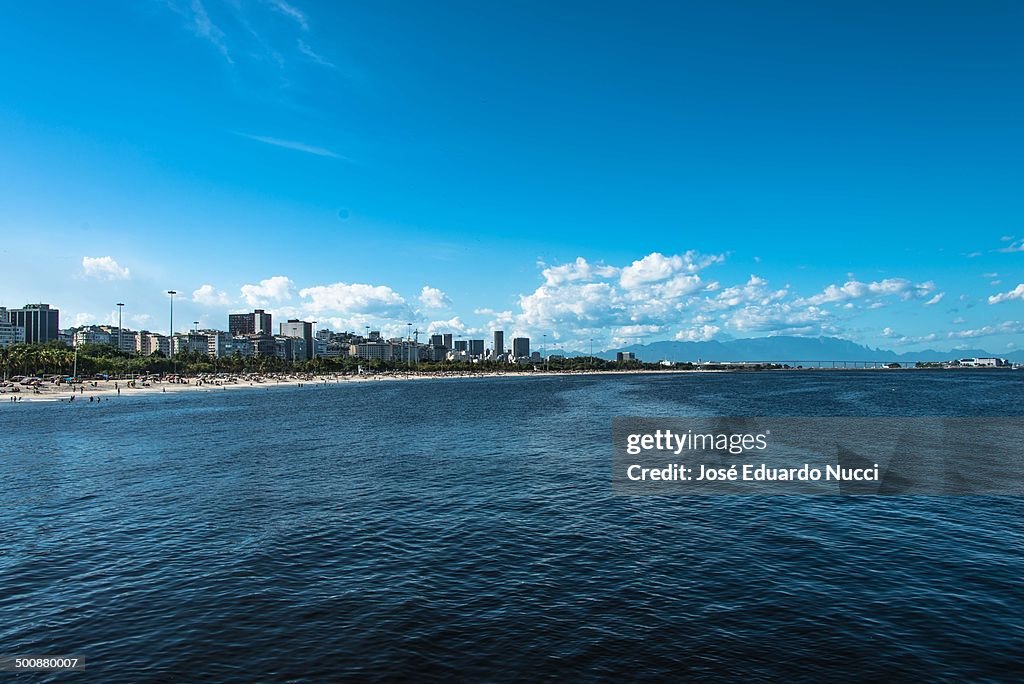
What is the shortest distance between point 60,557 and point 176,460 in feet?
86.1

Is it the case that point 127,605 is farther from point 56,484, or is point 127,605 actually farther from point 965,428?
point 965,428

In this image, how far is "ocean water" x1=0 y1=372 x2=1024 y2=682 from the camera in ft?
54.5

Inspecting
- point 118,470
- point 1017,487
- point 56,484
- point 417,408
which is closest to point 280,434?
point 118,470

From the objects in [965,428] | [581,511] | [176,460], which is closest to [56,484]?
[176,460]

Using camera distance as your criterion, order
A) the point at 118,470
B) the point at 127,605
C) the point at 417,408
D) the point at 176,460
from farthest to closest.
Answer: the point at 417,408, the point at 176,460, the point at 118,470, the point at 127,605

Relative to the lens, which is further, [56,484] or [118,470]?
[118,470]

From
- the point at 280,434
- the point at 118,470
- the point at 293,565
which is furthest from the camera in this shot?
the point at 280,434

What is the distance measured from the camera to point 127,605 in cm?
2011

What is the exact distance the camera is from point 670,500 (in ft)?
115

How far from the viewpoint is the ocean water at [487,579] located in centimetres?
1662

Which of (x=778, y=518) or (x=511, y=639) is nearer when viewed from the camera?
(x=511, y=639)

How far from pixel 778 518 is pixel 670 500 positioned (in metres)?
6.20

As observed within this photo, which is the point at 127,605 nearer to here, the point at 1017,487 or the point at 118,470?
the point at 118,470

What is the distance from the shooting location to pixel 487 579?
73.5 ft
